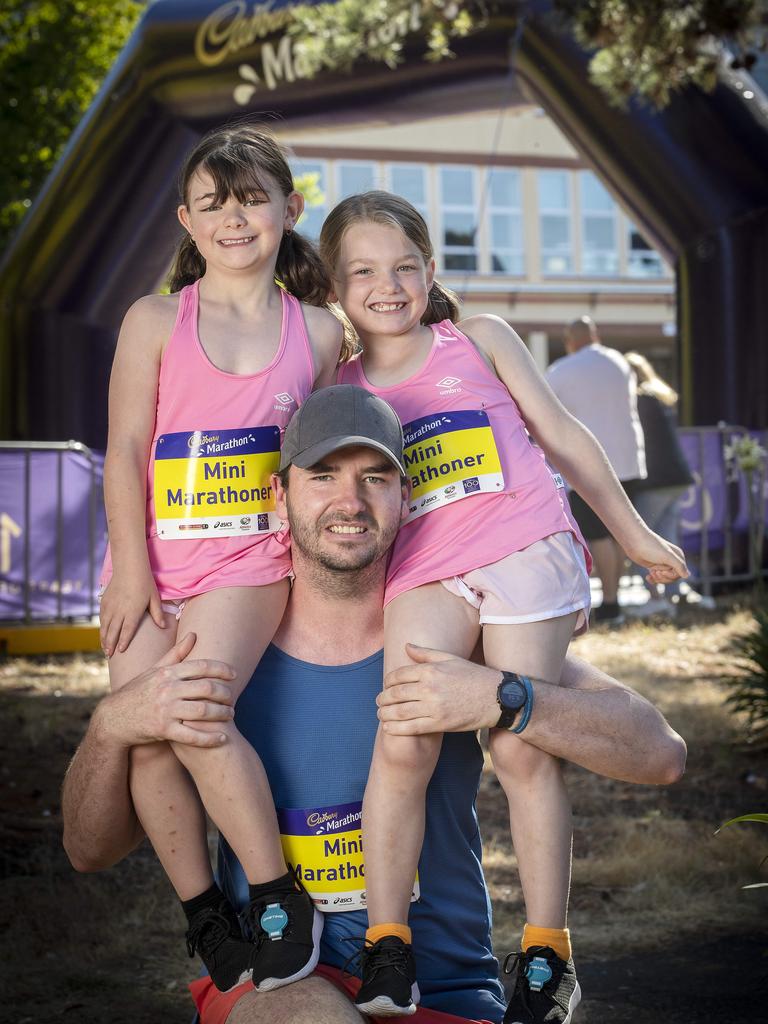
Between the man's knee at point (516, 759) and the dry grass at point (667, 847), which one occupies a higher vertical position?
the man's knee at point (516, 759)

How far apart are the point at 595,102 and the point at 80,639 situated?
5.51 m

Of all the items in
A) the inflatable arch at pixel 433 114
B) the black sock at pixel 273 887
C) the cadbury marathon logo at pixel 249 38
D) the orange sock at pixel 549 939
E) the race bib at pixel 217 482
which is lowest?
the orange sock at pixel 549 939

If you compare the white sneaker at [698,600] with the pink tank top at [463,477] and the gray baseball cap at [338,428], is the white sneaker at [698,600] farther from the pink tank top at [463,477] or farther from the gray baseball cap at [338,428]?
the gray baseball cap at [338,428]

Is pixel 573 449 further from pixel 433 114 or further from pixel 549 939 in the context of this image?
pixel 433 114

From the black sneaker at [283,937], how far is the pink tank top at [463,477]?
69cm

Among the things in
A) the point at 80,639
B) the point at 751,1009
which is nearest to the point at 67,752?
the point at 80,639

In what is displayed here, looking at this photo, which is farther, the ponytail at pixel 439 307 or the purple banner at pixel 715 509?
the purple banner at pixel 715 509

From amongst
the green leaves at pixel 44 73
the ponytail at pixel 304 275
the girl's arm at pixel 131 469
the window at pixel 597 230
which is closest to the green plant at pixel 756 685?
the ponytail at pixel 304 275

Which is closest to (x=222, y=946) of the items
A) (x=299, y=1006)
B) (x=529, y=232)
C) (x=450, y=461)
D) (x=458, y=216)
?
(x=299, y=1006)

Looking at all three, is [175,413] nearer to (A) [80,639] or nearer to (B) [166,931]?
(B) [166,931]

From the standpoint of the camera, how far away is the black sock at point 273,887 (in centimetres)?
265

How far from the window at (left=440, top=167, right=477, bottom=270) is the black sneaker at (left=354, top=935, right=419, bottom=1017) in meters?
26.4

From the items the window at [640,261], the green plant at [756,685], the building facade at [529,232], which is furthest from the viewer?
the window at [640,261]

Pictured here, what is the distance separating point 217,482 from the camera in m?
2.92
